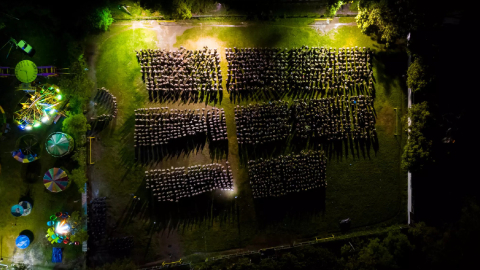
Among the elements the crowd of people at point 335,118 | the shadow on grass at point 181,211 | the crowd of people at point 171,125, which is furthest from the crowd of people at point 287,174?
the crowd of people at point 171,125

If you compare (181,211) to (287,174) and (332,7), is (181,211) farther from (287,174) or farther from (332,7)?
(332,7)

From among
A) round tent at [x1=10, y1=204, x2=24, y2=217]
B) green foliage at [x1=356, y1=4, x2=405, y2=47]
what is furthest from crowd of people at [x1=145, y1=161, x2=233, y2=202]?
green foliage at [x1=356, y1=4, x2=405, y2=47]

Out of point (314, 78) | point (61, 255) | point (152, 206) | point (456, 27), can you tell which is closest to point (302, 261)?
point (152, 206)

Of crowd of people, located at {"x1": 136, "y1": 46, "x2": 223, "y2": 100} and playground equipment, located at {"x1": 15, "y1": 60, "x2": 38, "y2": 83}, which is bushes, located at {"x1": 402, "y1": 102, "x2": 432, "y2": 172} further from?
playground equipment, located at {"x1": 15, "y1": 60, "x2": 38, "y2": 83}

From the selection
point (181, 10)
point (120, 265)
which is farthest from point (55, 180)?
point (181, 10)

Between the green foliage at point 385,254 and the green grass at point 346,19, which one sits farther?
the green grass at point 346,19

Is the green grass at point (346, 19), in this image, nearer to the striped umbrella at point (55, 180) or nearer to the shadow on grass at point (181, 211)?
A: the shadow on grass at point (181, 211)
